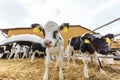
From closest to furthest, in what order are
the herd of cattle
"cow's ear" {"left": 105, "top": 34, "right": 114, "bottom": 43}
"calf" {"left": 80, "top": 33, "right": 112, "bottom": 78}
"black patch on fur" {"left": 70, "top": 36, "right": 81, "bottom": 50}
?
the herd of cattle < "calf" {"left": 80, "top": 33, "right": 112, "bottom": 78} < "cow's ear" {"left": 105, "top": 34, "right": 114, "bottom": 43} < "black patch on fur" {"left": 70, "top": 36, "right": 81, "bottom": 50}

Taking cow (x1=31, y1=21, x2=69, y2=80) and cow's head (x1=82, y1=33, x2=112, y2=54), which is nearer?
cow (x1=31, y1=21, x2=69, y2=80)

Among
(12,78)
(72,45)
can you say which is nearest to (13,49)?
(72,45)

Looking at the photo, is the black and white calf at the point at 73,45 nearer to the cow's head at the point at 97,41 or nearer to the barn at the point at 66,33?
the cow's head at the point at 97,41

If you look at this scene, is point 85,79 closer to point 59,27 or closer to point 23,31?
point 59,27

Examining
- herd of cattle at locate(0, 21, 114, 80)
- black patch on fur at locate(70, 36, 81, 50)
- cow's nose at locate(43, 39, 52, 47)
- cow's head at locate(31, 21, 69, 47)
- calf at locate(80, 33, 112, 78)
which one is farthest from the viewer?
black patch on fur at locate(70, 36, 81, 50)

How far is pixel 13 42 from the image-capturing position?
17.3m

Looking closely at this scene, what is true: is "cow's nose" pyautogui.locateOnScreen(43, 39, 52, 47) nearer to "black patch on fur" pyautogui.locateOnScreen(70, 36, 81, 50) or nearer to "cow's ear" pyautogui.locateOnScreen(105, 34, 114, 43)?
"cow's ear" pyautogui.locateOnScreen(105, 34, 114, 43)

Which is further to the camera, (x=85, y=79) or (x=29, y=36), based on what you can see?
(x=29, y=36)

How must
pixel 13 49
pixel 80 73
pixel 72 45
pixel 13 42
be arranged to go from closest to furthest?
pixel 80 73 < pixel 72 45 < pixel 13 49 < pixel 13 42

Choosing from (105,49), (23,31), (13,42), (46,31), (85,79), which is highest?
(23,31)

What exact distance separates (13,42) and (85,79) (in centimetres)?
1242

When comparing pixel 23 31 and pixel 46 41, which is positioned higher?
pixel 23 31

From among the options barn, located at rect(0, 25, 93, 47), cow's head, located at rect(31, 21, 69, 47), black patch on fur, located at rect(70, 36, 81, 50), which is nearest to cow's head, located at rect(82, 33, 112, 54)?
cow's head, located at rect(31, 21, 69, 47)

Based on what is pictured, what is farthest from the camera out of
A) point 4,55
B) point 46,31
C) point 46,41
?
point 4,55
